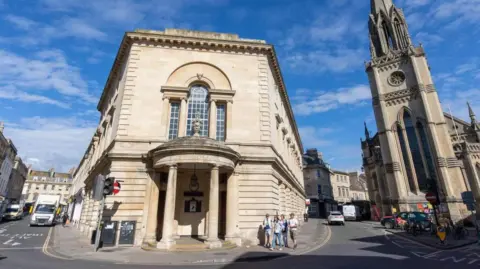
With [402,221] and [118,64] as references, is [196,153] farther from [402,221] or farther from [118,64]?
[402,221]

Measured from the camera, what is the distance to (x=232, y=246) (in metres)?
13.1

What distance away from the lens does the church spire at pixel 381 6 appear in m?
50.1

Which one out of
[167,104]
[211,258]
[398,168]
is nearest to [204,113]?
[167,104]

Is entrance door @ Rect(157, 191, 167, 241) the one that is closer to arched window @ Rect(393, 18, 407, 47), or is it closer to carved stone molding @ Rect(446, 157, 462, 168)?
carved stone molding @ Rect(446, 157, 462, 168)

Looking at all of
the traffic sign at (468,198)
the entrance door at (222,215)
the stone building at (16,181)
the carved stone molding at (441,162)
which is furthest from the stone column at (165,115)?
the stone building at (16,181)

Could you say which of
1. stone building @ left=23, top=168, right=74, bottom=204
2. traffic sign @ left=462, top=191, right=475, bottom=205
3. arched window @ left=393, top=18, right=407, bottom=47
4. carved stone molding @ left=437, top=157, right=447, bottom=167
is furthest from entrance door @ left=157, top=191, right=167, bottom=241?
stone building @ left=23, top=168, right=74, bottom=204

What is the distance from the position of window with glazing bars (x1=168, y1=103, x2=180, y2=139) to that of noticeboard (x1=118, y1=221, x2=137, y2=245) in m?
5.86

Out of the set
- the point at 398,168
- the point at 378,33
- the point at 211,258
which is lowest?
the point at 211,258

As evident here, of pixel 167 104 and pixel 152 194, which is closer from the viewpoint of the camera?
pixel 152 194

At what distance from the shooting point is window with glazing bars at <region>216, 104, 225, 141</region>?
1711 cm

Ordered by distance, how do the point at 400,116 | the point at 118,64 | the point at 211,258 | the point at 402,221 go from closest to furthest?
the point at 211,258 < the point at 118,64 < the point at 402,221 < the point at 400,116

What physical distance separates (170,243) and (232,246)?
127 inches

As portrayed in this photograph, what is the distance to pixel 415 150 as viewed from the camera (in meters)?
39.3

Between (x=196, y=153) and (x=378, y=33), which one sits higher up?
(x=378, y=33)
